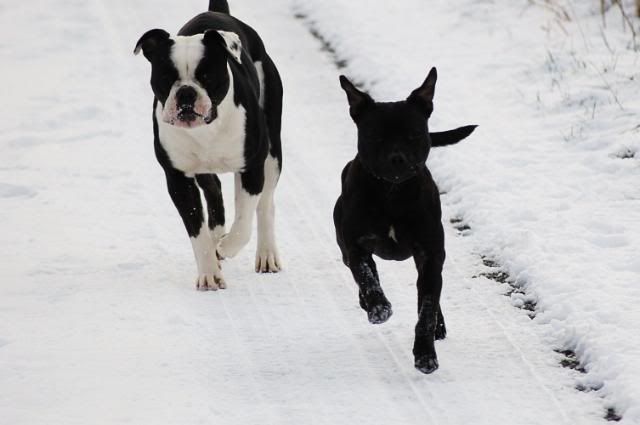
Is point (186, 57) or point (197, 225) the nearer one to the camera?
point (186, 57)

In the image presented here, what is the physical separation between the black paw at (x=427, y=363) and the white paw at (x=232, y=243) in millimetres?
1792

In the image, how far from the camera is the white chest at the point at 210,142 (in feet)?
20.3

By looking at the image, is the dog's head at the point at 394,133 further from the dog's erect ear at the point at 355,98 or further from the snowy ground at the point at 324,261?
the snowy ground at the point at 324,261

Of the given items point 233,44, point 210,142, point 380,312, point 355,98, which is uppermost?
point 355,98

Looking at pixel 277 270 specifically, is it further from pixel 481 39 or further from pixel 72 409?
pixel 481 39

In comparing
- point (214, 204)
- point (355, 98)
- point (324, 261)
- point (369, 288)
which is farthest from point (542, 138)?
point (369, 288)

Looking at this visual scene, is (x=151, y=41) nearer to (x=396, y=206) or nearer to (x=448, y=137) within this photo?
(x=448, y=137)

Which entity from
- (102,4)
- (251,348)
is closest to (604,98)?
(251,348)

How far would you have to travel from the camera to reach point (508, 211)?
718 centimetres

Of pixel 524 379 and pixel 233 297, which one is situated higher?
pixel 524 379

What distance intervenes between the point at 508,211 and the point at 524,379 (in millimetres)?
2318

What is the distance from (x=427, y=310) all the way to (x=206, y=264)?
5.80ft

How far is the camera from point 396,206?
5.12m

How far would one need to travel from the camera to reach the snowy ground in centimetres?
489
